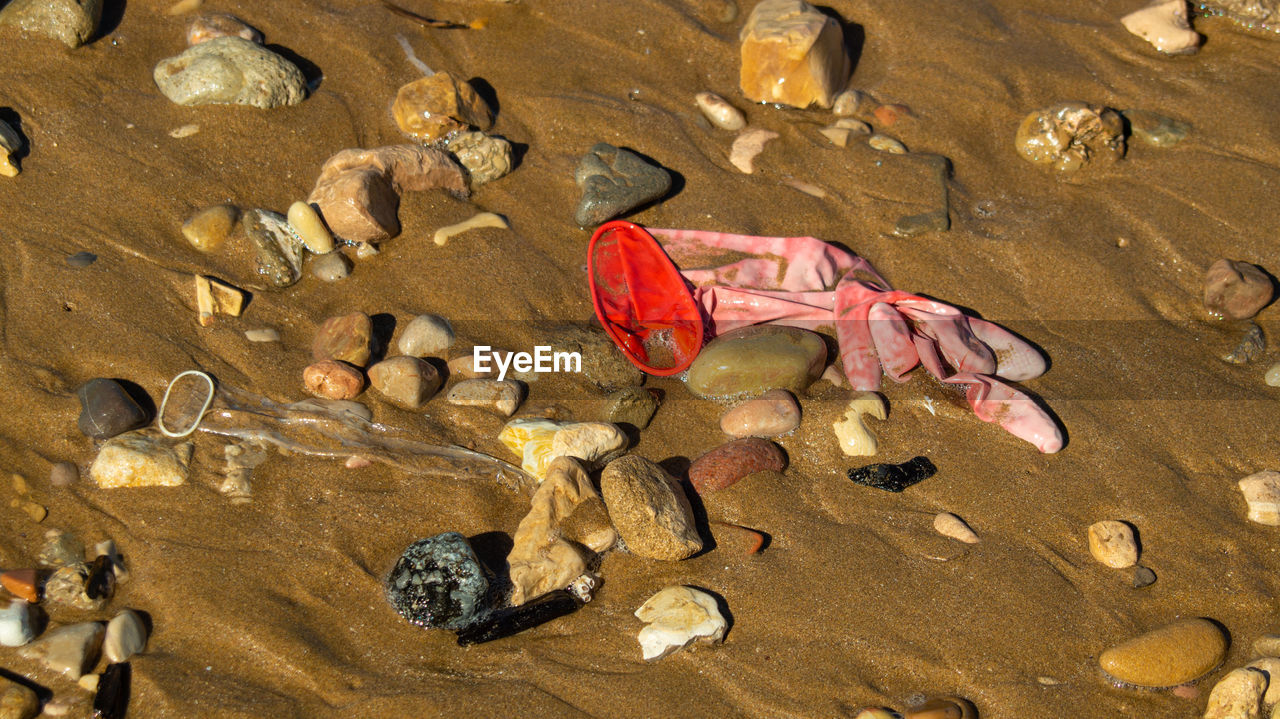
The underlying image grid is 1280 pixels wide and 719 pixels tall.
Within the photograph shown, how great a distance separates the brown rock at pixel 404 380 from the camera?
133 inches

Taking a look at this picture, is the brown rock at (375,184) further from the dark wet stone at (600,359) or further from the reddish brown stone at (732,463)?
the reddish brown stone at (732,463)

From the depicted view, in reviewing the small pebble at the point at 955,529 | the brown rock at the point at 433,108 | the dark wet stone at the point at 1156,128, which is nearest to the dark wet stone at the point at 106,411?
the brown rock at the point at 433,108

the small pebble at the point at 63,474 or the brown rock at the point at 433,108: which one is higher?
the brown rock at the point at 433,108

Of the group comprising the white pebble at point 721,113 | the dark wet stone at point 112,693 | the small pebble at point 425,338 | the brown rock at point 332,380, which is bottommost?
the dark wet stone at point 112,693

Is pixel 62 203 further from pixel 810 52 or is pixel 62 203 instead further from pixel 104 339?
pixel 810 52

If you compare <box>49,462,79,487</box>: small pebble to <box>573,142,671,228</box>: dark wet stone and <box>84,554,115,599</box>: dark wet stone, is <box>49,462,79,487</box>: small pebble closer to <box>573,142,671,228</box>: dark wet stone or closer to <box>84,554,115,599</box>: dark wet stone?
<box>84,554,115,599</box>: dark wet stone

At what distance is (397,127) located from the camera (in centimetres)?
439

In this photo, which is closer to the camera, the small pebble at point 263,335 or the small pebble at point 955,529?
the small pebble at point 955,529

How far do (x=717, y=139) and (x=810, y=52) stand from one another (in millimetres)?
733

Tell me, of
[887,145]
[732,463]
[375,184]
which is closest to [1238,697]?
[732,463]

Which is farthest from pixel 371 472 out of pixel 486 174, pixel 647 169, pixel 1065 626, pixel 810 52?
pixel 810 52

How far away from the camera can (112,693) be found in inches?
97.7

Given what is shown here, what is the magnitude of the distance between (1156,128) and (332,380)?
4.64m

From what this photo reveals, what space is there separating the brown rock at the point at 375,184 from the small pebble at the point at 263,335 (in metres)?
0.61
